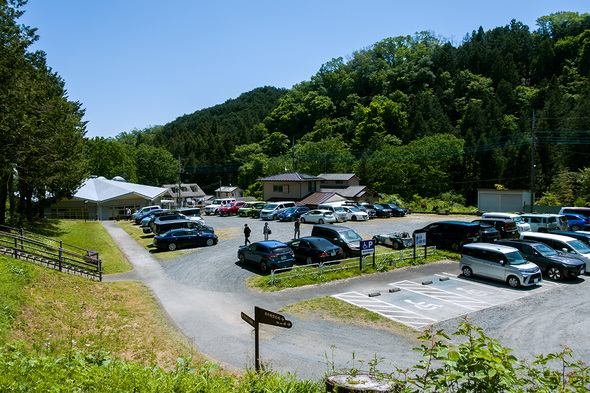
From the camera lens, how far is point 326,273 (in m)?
17.8

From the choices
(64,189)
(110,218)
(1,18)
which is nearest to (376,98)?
(110,218)

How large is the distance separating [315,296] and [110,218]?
41582 mm

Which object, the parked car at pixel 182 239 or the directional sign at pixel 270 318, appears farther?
the parked car at pixel 182 239

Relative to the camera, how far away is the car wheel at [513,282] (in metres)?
16.2

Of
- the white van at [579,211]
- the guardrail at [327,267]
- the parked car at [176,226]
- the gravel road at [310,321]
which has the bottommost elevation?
the gravel road at [310,321]

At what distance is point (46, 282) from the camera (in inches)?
519

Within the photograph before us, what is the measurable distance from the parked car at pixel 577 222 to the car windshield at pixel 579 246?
12001mm

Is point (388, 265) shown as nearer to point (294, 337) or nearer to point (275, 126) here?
point (294, 337)

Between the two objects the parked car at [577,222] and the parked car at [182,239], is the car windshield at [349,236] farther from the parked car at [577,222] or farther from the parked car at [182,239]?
the parked car at [577,222]

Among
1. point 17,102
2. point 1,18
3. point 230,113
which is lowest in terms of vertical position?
point 17,102

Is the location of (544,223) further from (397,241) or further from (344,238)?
(344,238)

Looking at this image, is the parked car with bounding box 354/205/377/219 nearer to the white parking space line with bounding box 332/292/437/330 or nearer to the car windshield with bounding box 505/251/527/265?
the car windshield with bounding box 505/251/527/265

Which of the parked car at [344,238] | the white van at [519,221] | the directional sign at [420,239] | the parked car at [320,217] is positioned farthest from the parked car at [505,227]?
the parked car at [320,217]

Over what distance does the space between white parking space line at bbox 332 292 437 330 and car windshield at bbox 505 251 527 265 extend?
6.55 meters
